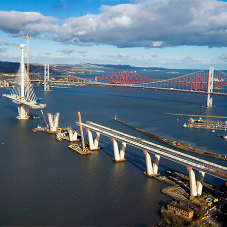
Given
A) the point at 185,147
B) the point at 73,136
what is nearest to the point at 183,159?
the point at 185,147

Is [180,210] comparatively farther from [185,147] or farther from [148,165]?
[185,147]

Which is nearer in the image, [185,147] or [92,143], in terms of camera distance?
[92,143]

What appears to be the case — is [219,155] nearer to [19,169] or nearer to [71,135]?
[71,135]

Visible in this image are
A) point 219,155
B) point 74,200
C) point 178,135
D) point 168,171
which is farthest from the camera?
point 178,135

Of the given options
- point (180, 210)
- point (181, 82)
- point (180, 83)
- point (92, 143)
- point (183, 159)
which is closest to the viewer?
point (180, 210)

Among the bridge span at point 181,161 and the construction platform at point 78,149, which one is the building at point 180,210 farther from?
the construction platform at point 78,149

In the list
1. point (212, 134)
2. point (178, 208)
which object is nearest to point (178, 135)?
point (212, 134)

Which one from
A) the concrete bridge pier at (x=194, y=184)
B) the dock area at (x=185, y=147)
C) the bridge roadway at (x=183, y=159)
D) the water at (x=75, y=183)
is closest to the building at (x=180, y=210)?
the water at (x=75, y=183)

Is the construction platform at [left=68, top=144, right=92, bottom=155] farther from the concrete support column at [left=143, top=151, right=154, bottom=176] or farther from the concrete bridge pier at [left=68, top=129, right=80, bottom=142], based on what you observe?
the concrete support column at [left=143, top=151, right=154, bottom=176]

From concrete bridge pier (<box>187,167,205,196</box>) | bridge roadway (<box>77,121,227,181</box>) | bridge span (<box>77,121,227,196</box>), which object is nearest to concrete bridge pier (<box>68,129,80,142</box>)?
bridge span (<box>77,121,227,196</box>)
